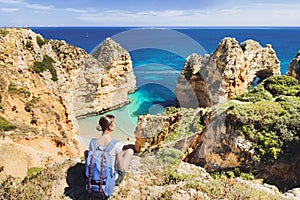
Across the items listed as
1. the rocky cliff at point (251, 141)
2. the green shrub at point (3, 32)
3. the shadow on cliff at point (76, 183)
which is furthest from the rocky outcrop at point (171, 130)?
the green shrub at point (3, 32)

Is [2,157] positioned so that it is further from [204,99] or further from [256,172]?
[204,99]

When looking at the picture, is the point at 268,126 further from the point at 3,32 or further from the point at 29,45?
the point at 3,32

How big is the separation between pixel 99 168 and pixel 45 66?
15694 millimetres

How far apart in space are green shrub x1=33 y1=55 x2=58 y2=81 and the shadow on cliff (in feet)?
42.9

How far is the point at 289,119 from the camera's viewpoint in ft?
37.3

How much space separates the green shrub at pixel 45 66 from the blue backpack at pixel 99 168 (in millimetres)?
14660

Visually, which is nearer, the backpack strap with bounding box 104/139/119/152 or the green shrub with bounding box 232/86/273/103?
the backpack strap with bounding box 104/139/119/152

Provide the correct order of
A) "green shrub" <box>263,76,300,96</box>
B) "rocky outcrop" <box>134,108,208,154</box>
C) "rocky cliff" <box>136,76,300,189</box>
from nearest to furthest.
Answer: "rocky cliff" <box>136,76,300,189</box>, "rocky outcrop" <box>134,108,208,154</box>, "green shrub" <box>263,76,300,96</box>

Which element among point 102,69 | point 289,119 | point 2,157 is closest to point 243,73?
point 289,119

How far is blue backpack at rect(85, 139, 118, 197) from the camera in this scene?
4141mm

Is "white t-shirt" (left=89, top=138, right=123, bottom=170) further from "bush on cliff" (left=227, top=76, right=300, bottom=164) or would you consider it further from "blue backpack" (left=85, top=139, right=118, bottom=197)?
"bush on cliff" (left=227, top=76, right=300, bottom=164)

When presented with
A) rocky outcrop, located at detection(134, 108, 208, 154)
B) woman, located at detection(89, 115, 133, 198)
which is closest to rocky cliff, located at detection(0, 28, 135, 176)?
rocky outcrop, located at detection(134, 108, 208, 154)

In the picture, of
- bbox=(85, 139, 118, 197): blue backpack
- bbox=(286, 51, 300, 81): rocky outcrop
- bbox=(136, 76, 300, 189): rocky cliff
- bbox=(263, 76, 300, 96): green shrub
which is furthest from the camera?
bbox=(286, 51, 300, 81): rocky outcrop

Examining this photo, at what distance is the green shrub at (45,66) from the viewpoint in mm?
17377
